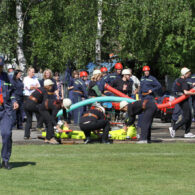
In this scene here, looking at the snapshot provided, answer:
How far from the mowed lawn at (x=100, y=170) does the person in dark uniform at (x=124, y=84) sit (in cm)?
491

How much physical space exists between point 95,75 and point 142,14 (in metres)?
10.8

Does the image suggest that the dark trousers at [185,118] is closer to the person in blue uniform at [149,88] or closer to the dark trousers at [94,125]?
the person in blue uniform at [149,88]

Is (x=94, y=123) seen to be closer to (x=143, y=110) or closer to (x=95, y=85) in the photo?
(x=143, y=110)

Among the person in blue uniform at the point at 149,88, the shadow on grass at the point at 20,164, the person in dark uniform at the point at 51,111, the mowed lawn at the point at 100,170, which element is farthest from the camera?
the person in blue uniform at the point at 149,88

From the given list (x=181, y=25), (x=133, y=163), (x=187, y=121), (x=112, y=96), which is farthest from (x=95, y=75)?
(x=181, y=25)

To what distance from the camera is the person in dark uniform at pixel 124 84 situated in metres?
20.7

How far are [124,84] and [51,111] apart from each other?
13.4ft

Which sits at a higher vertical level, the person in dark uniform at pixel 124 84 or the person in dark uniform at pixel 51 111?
the person in dark uniform at pixel 124 84

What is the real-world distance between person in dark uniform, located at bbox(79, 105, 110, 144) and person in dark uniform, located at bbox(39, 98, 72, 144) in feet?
1.94

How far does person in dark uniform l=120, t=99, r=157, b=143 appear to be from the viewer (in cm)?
1694

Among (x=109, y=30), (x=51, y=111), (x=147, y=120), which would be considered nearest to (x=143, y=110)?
(x=147, y=120)

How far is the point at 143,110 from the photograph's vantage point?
17.2 meters

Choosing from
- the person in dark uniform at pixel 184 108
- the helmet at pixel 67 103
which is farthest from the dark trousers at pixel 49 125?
the person in dark uniform at pixel 184 108

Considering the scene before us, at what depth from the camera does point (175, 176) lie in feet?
34.9
